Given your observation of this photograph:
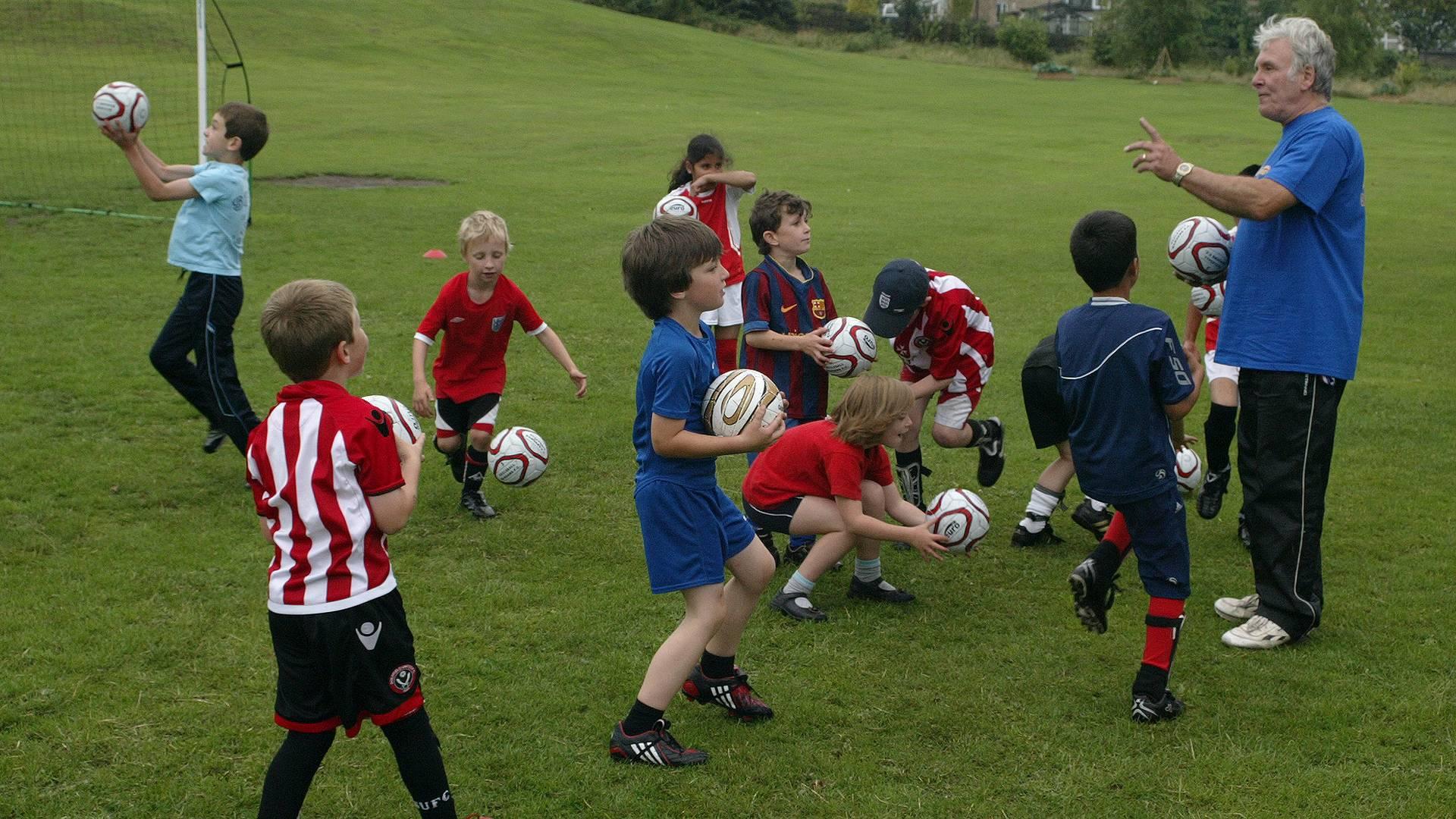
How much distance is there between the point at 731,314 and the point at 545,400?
6.20 ft

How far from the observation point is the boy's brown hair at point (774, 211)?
634 centimetres

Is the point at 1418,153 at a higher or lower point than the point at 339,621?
higher

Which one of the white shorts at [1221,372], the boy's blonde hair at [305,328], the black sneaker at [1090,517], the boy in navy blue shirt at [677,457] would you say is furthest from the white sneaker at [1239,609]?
the boy's blonde hair at [305,328]

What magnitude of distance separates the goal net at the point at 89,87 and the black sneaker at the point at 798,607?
36.7 ft

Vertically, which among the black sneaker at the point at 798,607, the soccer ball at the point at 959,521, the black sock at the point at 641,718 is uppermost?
the soccer ball at the point at 959,521

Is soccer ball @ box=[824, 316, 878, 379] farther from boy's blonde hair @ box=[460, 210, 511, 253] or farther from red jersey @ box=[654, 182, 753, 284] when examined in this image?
red jersey @ box=[654, 182, 753, 284]

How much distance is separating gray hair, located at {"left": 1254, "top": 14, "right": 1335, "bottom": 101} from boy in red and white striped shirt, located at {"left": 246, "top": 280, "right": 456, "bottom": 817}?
3.90 m

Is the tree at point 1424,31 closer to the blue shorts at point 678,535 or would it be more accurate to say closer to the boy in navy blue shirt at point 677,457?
the boy in navy blue shirt at point 677,457

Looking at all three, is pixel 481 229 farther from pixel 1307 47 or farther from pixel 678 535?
pixel 1307 47

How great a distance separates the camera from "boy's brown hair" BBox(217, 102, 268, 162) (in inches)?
269

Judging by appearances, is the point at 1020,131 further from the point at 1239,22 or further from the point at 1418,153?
the point at 1239,22

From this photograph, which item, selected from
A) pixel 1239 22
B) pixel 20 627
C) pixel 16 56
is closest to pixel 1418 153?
pixel 20 627

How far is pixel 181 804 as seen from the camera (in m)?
4.05

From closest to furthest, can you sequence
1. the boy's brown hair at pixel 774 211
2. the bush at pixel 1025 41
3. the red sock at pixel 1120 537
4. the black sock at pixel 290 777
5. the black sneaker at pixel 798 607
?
the black sock at pixel 290 777, the red sock at pixel 1120 537, the black sneaker at pixel 798 607, the boy's brown hair at pixel 774 211, the bush at pixel 1025 41
